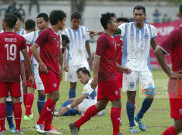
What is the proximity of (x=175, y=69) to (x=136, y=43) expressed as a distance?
2597 mm

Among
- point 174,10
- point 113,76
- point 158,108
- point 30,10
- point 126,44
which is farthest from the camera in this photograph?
point 174,10

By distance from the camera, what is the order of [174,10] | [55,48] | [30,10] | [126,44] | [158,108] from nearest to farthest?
[55,48] → [126,44] → [158,108] → [30,10] → [174,10]

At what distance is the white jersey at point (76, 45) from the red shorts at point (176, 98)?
20.1ft

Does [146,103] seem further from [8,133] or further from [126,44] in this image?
[8,133]

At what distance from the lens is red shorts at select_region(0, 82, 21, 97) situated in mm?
7867

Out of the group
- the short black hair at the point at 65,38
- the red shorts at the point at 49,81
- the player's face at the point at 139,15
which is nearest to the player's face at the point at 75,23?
the short black hair at the point at 65,38

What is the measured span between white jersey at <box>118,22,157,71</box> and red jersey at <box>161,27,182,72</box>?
2592 millimetres

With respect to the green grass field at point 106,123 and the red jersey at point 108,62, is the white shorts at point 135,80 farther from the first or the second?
the red jersey at point 108,62

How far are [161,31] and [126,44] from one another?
559 inches

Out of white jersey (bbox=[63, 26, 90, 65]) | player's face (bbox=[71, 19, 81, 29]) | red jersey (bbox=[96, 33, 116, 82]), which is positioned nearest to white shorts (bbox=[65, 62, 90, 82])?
white jersey (bbox=[63, 26, 90, 65])

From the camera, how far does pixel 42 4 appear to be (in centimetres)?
2778

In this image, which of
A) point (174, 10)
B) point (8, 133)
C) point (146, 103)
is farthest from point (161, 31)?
point (8, 133)

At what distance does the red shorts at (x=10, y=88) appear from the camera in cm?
787

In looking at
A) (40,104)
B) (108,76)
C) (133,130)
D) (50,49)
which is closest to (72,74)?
(40,104)
